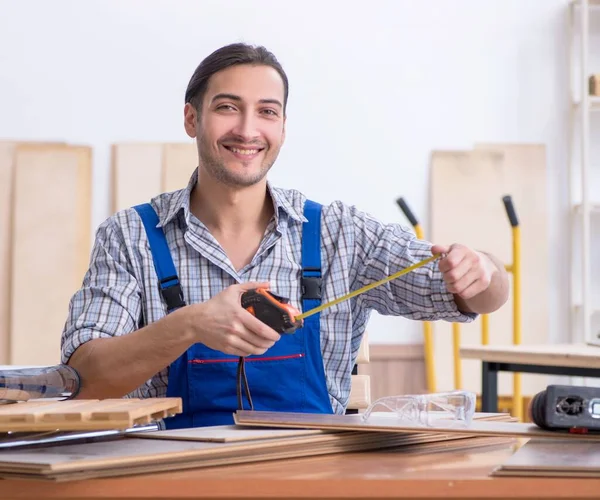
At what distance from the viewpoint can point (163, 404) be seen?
135cm

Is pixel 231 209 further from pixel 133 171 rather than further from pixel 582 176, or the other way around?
pixel 582 176

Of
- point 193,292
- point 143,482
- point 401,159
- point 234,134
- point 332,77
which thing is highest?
point 332,77

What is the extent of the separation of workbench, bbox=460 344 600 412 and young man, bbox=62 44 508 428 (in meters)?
0.88

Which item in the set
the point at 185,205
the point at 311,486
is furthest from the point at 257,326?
the point at 185,205

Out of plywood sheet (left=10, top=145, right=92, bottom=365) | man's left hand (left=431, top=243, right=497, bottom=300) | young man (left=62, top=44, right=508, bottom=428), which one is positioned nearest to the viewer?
man's left hand (left=431, top=243, right=497, bottom=300)

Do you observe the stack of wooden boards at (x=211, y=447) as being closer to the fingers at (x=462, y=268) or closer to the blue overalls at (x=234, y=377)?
the fingers at (x=462, y=268)

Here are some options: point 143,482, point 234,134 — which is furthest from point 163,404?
point 234,134

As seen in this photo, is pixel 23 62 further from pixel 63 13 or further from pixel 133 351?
pixel 133 351

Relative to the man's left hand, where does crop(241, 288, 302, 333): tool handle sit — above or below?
below

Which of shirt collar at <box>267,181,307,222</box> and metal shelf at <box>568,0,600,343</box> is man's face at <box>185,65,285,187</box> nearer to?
shirt collar at <box>267,181,307,222</box>

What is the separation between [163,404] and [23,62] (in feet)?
11.9

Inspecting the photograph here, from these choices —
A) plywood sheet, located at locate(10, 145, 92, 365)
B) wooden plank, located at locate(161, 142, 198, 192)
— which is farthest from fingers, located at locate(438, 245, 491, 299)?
plywood sheet, located at locate(10, 145, 92, 365)

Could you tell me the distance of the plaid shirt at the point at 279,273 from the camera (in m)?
2.24

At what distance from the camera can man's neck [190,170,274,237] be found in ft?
7.97
